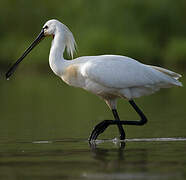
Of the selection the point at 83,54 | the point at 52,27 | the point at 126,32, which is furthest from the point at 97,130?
the point at 126,32

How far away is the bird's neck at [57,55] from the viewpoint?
1257cm

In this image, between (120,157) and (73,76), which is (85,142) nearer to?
(73,76)

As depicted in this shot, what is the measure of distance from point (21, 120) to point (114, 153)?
616 centimetres

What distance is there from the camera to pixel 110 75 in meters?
12.2

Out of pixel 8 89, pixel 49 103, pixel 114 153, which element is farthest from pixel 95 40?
pixel 114 153

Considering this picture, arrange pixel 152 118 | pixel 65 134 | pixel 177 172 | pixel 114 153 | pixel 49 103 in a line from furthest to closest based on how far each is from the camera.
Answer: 1. pixel 49 103
2. pixel 152 118
3. pixel 65 134
4. pixel 114 153
5. pixel 177 172

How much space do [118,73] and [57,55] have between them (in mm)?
1052

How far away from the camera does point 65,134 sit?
512 inches

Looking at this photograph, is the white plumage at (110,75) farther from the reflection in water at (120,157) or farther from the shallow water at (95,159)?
the reflection in water at (120,157)

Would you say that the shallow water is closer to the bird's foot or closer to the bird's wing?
the bird's foot

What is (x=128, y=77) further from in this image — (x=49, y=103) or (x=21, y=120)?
(x=49, y=103)

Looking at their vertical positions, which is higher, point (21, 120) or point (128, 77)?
point (128, 77)

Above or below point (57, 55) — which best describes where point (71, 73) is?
below

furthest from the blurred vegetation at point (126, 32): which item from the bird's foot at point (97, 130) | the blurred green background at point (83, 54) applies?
the bird's foot at point (97, 130)
